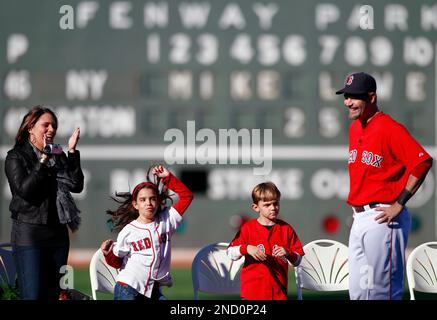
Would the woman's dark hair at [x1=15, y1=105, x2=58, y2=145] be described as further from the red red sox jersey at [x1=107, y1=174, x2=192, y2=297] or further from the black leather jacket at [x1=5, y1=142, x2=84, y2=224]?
the red red sox jersey at [x1=107, y1=174, x2=192, y2=297]

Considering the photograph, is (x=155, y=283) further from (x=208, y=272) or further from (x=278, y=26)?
(x=278, y=26)

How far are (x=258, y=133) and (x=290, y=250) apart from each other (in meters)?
5.02

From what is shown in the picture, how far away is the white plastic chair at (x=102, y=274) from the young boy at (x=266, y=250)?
934 millimetres

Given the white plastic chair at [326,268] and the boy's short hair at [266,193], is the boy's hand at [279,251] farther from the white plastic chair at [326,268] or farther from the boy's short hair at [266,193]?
the white plastic chair at [326,268]

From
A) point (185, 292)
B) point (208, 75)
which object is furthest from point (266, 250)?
point (208, 75)

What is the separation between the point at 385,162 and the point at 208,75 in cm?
558

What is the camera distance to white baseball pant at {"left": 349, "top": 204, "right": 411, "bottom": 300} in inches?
210

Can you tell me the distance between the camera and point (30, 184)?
5168mm

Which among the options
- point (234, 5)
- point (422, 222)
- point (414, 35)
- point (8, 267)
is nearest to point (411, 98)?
point (414, 35)

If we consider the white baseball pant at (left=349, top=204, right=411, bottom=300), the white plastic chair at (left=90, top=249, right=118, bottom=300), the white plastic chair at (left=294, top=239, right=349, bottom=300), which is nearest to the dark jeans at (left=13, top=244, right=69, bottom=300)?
the white plastic chair at (left=90, top=249, right=118, bottom=300)

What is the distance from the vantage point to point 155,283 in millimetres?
5566

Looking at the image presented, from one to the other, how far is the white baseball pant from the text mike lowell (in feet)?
15.9

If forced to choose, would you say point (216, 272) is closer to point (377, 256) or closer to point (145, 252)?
point (145, 252)

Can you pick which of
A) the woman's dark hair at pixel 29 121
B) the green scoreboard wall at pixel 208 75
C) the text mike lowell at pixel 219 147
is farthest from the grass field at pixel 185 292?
the woman's dark hair at pixel 29 121
